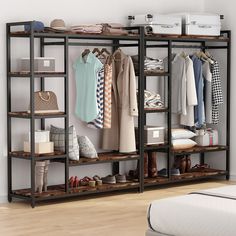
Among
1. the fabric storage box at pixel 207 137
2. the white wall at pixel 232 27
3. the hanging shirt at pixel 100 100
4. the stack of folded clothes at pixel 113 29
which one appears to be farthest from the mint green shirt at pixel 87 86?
the white wall at pixel 232 27

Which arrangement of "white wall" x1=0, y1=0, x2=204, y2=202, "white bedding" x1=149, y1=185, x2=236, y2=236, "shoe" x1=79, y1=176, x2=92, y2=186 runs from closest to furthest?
"white bedding" x1=149, y1=185, x2=236, y2=236
"white wall" x1=0, y1=0, x2=204, y2=202
"shoe" x1=79, y1=176, x2=92, y2=186

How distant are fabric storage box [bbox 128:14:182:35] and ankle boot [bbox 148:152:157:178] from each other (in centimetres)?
134

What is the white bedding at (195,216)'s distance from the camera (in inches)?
176

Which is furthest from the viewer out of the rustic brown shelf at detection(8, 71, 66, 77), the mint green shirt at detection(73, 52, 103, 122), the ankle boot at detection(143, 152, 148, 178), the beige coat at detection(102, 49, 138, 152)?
the ankle boot at detection(143, 152, 148, 178)

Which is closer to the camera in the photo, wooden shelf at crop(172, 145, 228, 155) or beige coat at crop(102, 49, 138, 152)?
beige coat at crop(102, 49, 138, 152)

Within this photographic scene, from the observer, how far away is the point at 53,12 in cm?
736

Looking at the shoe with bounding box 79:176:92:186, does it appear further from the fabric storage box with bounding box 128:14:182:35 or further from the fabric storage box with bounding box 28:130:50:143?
the fabric storage box with bounding box 128:14:182:35

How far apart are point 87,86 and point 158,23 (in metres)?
1.13

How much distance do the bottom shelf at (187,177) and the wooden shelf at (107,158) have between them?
37 centimetres

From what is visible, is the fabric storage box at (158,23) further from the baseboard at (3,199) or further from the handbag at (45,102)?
the baseboard at (3,199)

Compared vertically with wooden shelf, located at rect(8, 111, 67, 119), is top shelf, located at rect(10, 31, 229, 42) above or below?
above

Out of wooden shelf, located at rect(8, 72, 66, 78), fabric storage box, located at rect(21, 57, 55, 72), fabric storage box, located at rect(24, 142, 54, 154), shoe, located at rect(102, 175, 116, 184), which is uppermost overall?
fabric storage box, located at rect(21, 57, 55, 72)

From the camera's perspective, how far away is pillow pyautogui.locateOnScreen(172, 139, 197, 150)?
8129mm

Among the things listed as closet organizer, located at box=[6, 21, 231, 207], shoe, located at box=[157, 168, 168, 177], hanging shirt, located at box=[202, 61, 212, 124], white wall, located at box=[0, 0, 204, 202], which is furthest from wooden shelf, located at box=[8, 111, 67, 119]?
hanging shirt, located at box=[202, 61, 212, 124]
